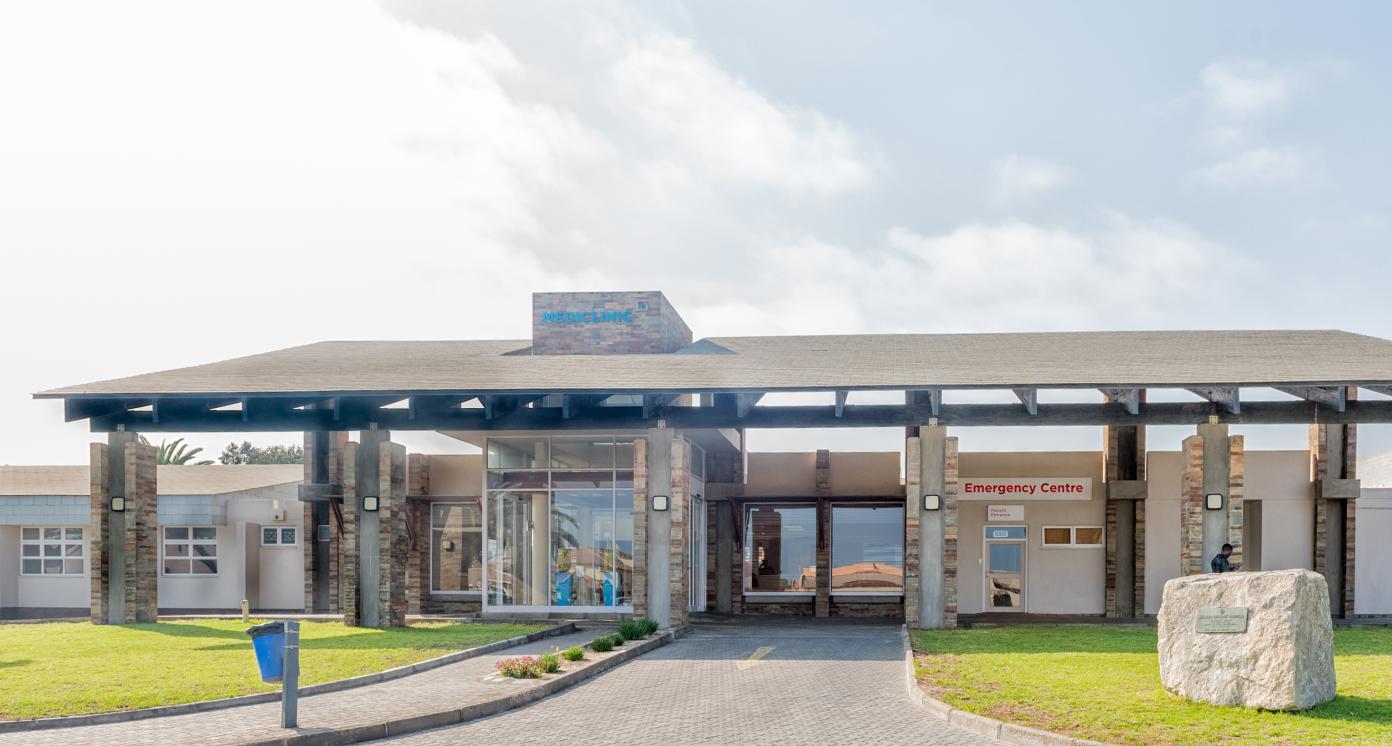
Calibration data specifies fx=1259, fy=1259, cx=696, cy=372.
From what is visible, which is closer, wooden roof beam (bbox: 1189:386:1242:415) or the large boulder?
the large boulder

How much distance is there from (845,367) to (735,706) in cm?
1107

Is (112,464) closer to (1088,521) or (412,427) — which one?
(412,427)

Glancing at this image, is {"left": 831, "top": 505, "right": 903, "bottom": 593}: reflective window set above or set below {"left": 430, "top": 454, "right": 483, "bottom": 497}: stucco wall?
below

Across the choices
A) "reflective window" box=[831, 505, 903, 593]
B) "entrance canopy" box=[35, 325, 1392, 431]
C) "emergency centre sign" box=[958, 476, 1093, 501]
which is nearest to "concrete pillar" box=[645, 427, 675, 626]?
"entrance canopy" box=[35, 325, 1392, 431]

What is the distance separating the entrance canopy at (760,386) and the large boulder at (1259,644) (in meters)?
8.16

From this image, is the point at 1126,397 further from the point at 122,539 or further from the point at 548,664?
the point at 122,539

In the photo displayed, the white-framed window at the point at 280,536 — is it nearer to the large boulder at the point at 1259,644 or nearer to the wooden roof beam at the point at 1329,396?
the wooden roof beam at the point at 1329,396

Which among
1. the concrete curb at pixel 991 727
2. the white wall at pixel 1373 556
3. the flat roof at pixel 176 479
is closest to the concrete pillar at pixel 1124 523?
the white wall at pixel 1373 556

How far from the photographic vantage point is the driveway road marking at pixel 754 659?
54.8 ft

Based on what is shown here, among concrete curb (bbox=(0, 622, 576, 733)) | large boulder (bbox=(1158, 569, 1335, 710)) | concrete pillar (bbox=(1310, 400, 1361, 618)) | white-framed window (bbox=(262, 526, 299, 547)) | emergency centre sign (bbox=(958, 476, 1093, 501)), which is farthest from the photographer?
white-framed window (bbox=(262, 526, 299, 547))

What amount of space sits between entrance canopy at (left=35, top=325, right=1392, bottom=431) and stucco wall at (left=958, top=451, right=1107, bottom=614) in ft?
10.8

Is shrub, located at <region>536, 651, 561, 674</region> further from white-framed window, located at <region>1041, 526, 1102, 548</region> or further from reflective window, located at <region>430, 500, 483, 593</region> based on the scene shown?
white-framed window, located at <region>1041, 526, 1102, 548</region>

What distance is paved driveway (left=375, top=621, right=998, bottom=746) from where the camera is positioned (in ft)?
37.2

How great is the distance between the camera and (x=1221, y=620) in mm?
12016
